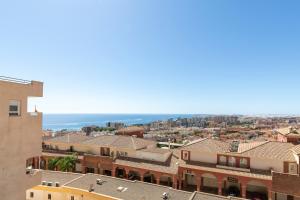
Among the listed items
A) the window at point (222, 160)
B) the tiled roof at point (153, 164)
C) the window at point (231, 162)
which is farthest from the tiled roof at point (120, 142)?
the window at point (231, 162)

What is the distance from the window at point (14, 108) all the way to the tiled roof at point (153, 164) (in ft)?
89.7

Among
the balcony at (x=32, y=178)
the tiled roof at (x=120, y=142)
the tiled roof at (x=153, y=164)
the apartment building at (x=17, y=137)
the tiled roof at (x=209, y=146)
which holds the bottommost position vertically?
the tiled roof at (x=153, y=164)

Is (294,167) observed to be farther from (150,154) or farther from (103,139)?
(103,139)

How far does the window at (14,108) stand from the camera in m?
13.0

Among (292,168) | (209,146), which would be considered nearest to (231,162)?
(209,146)

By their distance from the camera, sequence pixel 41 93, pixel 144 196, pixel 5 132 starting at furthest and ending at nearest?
1. pixel 144 196
2. pixel 41 93
3. pixel 5 132

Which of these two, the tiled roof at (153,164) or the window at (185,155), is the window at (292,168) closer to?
the window at (185,155)

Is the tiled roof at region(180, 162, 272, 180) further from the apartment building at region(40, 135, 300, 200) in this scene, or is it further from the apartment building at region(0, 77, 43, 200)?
the apartment building at region(0, 77, 43, 200)

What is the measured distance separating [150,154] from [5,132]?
31.8 meters

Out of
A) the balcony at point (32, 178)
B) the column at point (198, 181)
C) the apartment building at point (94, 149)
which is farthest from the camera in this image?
the apartment building at point (94, 149)

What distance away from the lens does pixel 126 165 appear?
40.3 meters

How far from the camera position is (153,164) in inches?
1583

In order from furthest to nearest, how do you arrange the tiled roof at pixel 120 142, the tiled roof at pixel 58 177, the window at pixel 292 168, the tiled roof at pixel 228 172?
the tiled roof at pixel 120 142, the tiled roof at pixel 58 177, the tiled roof at pixel 228 172, the window at pixel 292 168

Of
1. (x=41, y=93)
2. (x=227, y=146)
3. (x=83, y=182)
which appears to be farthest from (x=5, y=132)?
(x=227, y=146)
